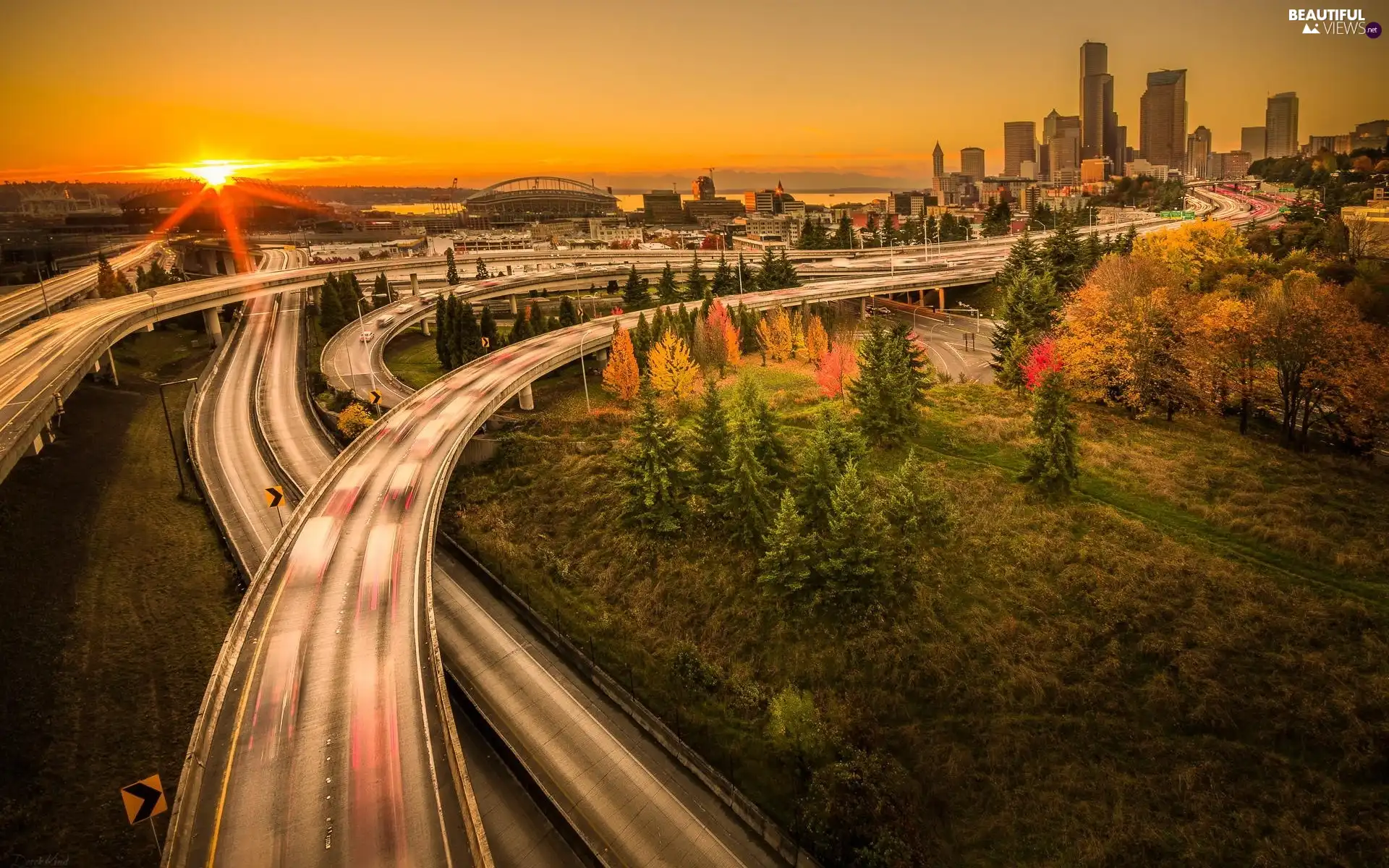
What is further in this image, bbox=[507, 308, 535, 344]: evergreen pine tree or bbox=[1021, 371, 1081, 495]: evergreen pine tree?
bbox=[507, 308, 535, 344]: evergreen pine tree

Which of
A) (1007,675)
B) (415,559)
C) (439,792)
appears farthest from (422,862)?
(1007,675)

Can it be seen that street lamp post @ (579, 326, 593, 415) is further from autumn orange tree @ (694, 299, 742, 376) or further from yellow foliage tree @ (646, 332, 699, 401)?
autumn orange tree @ (694, 299, 742, 376)

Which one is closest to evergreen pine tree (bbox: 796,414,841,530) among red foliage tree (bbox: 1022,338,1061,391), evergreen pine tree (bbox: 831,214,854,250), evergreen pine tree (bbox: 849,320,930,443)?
evergreen pine tree (bbox: 849,320,930,443)

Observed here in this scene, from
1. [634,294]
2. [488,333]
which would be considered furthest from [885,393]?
[634,294]

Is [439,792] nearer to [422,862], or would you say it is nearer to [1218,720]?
[422,862]

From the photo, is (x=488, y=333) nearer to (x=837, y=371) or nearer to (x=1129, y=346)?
(x=837, y=371)

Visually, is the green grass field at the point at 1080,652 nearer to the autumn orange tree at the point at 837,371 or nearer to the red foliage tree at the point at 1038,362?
the red foliage tree at the point at 1038,362

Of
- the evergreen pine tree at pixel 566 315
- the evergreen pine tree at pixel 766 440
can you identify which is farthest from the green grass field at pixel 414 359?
the evergreen pine tree at pixel 766 440
